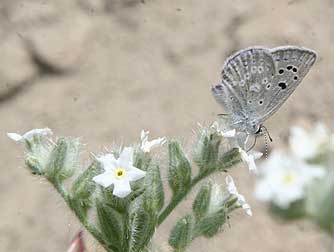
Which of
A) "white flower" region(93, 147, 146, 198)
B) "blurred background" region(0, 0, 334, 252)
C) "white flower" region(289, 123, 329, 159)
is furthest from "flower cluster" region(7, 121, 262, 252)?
"blurred background" region(0, 0, 334, 252)

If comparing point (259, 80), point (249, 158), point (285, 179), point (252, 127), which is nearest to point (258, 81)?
point (259, 80)

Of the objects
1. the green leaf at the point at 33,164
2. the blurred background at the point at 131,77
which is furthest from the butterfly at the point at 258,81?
the blurred background at the point at 131,77

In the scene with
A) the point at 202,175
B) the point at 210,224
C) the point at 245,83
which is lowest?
the point at 210,224

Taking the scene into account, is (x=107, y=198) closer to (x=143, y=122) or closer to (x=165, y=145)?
(x=165, y=145)

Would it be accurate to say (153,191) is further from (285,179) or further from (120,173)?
(285,179)

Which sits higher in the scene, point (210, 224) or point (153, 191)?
point (153, 191)
